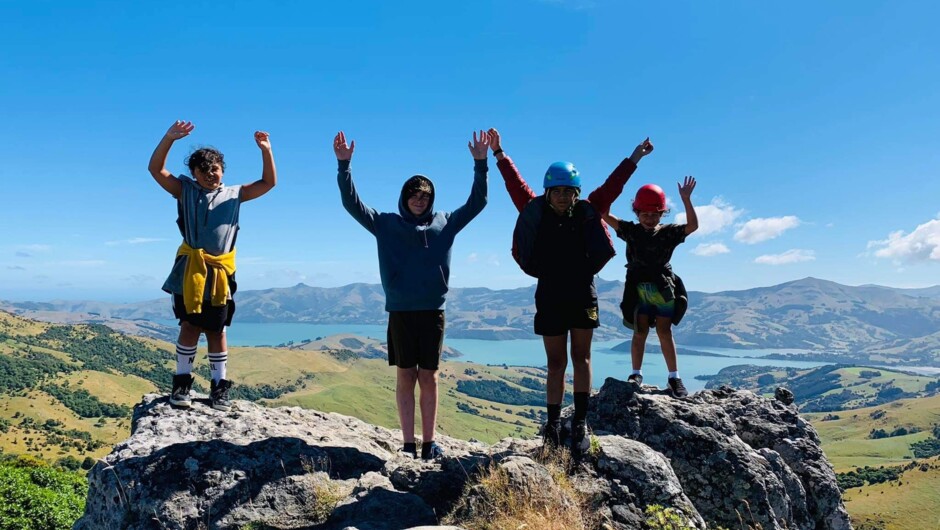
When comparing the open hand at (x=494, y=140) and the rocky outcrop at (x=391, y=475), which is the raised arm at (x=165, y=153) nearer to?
the rocky outcrop at (x=391, y=475)

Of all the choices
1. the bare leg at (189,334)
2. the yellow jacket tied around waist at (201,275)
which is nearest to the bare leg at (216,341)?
the bare leg at (189,334)

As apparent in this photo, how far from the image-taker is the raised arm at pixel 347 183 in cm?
672

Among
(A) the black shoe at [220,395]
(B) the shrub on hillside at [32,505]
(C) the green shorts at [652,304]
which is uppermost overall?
(C) the green shorts at [652,304]

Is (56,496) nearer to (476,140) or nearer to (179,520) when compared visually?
(179,520)

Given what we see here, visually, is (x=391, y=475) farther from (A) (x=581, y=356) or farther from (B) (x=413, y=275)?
(A) (x=581, y=356)

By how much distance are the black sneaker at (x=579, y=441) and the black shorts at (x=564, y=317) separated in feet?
3.81

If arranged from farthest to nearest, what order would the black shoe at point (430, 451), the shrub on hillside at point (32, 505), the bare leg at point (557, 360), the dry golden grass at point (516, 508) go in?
1. the shrub on hillside at point (32, 505)
2. the black shoe at point (430, 451)
3. the bare leg at point (557, 360)
4. the dry golden grass at point (516, 508)

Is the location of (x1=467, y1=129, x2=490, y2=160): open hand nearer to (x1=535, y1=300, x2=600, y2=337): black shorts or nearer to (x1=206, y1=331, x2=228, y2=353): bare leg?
(x1=535, y1=300, x2=600, y2=337): black shorts

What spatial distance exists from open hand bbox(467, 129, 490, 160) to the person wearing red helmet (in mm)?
2784

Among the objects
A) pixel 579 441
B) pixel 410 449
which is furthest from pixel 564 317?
pixel 410 449

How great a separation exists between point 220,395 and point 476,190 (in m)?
4.84

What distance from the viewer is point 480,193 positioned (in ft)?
23.2

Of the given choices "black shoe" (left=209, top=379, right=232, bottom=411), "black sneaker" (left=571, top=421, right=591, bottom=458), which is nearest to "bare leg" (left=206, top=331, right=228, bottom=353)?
"black shoe" (left=209, top=379, right=232, bottom=411)

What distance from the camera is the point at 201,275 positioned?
22.6ft
